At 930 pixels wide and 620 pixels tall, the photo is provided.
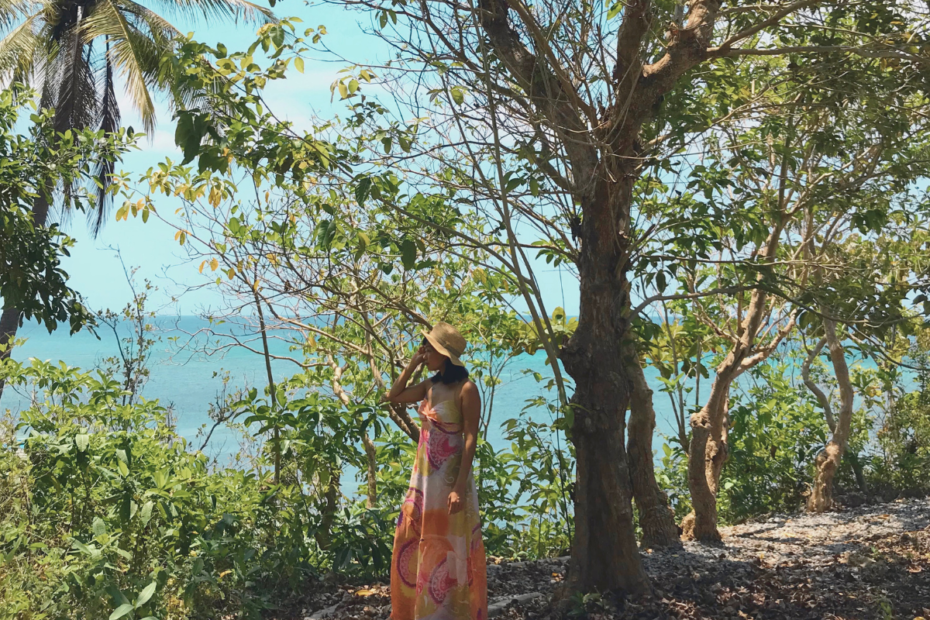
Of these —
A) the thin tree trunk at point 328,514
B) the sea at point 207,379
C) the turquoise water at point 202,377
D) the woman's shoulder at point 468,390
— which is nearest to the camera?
the woman's shoulder at point 468,390

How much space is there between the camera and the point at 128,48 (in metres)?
13.5

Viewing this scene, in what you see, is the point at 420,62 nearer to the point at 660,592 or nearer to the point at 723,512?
the point at 660,592

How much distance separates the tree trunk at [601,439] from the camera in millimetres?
3951

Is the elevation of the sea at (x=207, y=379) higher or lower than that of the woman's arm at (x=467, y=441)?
higher

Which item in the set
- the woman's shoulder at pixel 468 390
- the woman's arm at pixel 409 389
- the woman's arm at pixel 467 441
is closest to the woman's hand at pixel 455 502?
the woman's arm at pixel 467 441

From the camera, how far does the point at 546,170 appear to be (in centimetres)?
418

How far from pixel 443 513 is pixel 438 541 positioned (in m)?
0.13

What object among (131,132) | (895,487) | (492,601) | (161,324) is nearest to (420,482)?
(492,601)

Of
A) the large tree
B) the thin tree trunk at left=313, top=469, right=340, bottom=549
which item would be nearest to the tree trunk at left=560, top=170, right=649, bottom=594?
the large tree

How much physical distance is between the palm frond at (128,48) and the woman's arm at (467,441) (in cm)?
1227

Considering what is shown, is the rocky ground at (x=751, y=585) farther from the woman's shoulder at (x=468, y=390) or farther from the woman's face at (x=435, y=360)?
the woman's face at (x=435, y=360)

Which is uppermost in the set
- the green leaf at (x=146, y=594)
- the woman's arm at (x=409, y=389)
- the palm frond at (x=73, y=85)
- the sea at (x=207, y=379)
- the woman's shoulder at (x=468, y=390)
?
the palm frond at (x=73, y=85)

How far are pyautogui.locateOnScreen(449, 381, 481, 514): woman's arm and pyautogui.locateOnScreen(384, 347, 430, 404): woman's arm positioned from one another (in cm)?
30

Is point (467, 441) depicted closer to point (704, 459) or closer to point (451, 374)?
point (451, 374)
